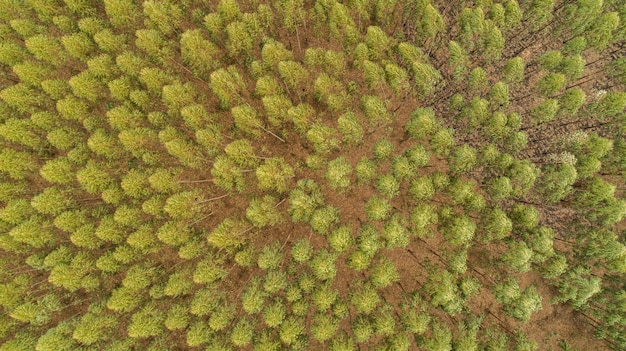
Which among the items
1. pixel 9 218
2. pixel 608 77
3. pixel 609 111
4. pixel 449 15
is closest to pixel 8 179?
pixel 9 218

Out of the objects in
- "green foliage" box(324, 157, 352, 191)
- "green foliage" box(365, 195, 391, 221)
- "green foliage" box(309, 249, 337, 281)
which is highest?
"green foliage" box(324, 157, 352, 191)

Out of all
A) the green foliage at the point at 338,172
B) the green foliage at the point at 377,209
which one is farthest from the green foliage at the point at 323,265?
the green foliage at the point at 338,172

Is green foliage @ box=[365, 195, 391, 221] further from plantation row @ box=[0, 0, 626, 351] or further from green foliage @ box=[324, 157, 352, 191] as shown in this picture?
green foliage @ box=[324, 157, 352, 191]

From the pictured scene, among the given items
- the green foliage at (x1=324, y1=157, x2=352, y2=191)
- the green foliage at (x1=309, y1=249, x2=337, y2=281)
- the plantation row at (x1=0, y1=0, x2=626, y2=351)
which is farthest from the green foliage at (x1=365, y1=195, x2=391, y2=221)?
the green foliage at (x1=309, y1=249, x2=337, y2=281)

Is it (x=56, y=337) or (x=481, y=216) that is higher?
(x=481, y=216)

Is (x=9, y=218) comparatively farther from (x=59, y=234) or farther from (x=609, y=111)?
(x=609, y=111)

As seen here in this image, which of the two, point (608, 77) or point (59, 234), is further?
point (608, 77)

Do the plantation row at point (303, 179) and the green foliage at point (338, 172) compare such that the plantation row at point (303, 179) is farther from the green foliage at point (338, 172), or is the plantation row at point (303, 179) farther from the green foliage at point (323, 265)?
the green foliage at point (323, 265)

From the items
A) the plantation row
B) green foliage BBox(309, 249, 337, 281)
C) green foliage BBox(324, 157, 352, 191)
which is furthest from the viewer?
green foliage BBox(324, 157, 352, 191)
